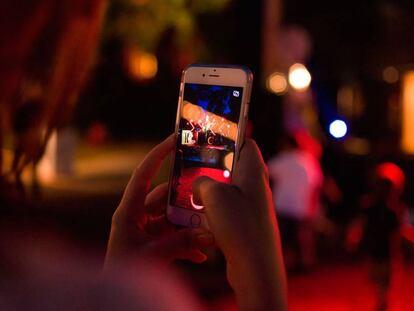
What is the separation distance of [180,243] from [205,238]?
60 millimetres

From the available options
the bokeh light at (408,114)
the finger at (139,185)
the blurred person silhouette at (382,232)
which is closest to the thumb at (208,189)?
the finger at (139,185)

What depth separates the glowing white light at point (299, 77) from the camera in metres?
9.40

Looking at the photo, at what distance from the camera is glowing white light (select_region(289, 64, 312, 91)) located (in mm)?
9398

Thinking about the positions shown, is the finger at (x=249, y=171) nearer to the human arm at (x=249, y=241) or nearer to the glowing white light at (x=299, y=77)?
the human arm at (x=249, y=241)

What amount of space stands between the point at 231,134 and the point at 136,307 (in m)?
0.83

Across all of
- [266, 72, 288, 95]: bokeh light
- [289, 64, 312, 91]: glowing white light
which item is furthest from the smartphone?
[266, 72, 288, 95]: bokeh light

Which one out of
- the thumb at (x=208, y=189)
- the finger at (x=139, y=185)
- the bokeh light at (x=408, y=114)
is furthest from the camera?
the bokeh light at (x=408, y=114)

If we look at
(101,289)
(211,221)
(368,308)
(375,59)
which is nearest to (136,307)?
(101,289)

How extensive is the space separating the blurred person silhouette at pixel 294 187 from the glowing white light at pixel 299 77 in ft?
3.44

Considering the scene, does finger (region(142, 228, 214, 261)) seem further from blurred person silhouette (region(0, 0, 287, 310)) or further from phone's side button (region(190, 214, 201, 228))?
phone's side button (region(190, 214, 201, 228))

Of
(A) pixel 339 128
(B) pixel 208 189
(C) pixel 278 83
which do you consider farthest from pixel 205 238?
(C) pixel 278 83

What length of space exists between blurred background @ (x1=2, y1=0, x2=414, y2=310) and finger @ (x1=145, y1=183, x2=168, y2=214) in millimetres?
4403

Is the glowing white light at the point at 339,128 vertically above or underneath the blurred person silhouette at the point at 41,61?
underneath

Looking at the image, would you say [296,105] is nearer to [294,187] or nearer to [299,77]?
[299,77]
